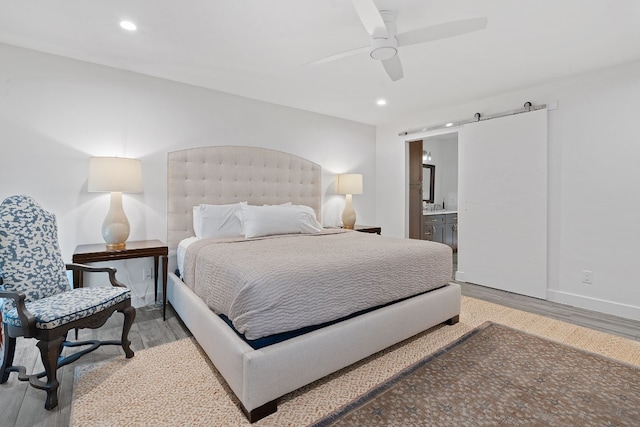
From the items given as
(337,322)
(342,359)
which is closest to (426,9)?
(337,322)

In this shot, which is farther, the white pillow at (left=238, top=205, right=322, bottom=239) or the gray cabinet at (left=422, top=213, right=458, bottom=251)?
the gray cabinet at (left=422, top=213, right=458, bottom=251)

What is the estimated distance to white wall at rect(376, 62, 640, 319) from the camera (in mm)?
2973

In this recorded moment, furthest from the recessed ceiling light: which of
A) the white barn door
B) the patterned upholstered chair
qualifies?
the white barn door

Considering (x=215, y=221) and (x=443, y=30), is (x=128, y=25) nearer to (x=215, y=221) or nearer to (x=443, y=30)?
(x=215, y=221)

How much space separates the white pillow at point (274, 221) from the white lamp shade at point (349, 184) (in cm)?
118

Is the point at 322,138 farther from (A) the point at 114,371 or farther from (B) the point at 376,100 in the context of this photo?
(A) the point at 114,371

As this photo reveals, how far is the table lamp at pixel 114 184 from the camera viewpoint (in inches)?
107

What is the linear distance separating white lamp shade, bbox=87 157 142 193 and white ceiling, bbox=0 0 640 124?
971mm

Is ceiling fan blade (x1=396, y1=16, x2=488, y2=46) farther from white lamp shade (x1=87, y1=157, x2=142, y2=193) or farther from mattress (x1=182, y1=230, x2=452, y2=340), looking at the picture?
white lamp shade (x1=87, y1=157, x2=142, y2=193)

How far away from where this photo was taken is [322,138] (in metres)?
4.68

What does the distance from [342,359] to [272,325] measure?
0.58 m

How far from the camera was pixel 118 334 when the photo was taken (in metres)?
2.65

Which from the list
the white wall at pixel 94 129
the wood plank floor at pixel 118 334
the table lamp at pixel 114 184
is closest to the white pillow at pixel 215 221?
the white wall at pixel 94 129

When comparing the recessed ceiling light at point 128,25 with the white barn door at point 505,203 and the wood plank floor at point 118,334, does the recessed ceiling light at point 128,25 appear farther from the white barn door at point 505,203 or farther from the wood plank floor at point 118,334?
the white barn door at point 505,203
